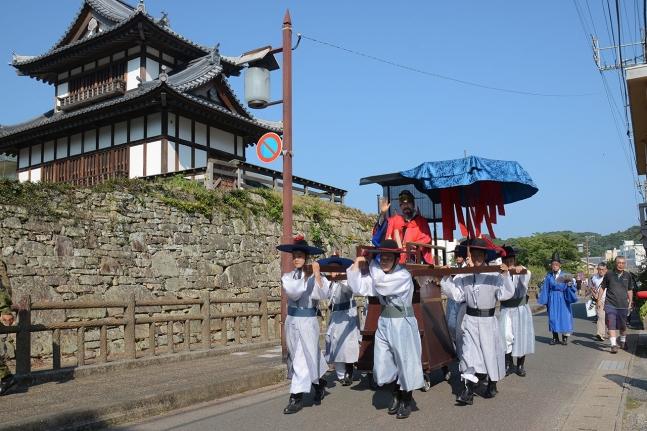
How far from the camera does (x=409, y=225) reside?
8047mm

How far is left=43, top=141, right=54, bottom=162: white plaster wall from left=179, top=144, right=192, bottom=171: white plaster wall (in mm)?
6283

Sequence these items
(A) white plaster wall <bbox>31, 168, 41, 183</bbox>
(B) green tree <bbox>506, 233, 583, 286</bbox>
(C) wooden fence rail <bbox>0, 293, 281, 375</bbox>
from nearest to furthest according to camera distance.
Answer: (C) wooden fence rail <bbox>0, 293, 281, 375</bbox> < (A) white plaster wall <bbox>31, 168, 41, 183</bbox> < (B) green tree <bbox>506, 233, 583, 286</bbox>

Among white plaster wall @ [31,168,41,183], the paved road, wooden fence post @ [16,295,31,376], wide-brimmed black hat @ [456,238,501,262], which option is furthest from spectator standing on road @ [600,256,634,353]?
white plaster wall @ [31,168,41,183]

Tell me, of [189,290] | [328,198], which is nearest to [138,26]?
[328,198]

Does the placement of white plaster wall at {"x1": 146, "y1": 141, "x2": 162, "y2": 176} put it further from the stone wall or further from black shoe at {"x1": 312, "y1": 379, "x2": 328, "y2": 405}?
black shoe at {"x1": 312, "y1": 379, "x2": 328, "y2": 405}

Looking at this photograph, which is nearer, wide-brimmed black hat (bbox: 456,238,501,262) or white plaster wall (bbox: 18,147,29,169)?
wide-brimmed black hat (bbox: 456,238,501,262)

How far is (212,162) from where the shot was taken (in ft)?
56.3

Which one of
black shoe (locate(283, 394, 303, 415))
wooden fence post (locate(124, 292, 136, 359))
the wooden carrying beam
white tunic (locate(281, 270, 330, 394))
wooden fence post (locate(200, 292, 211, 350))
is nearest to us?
black shoe (locate(283, 394, 303, 415))

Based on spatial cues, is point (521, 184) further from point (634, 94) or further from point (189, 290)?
point (189, 290)

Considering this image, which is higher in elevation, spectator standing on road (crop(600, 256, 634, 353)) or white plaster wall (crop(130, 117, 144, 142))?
white plaster wall (crop(130, 117, 144, 142))

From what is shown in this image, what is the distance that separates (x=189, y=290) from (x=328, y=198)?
8.21 m

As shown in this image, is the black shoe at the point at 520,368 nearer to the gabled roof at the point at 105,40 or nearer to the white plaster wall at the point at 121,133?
the white plaster wall at the point at 121,133

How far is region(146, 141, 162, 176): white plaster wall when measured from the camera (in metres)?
19.9

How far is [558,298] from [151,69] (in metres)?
17.7
